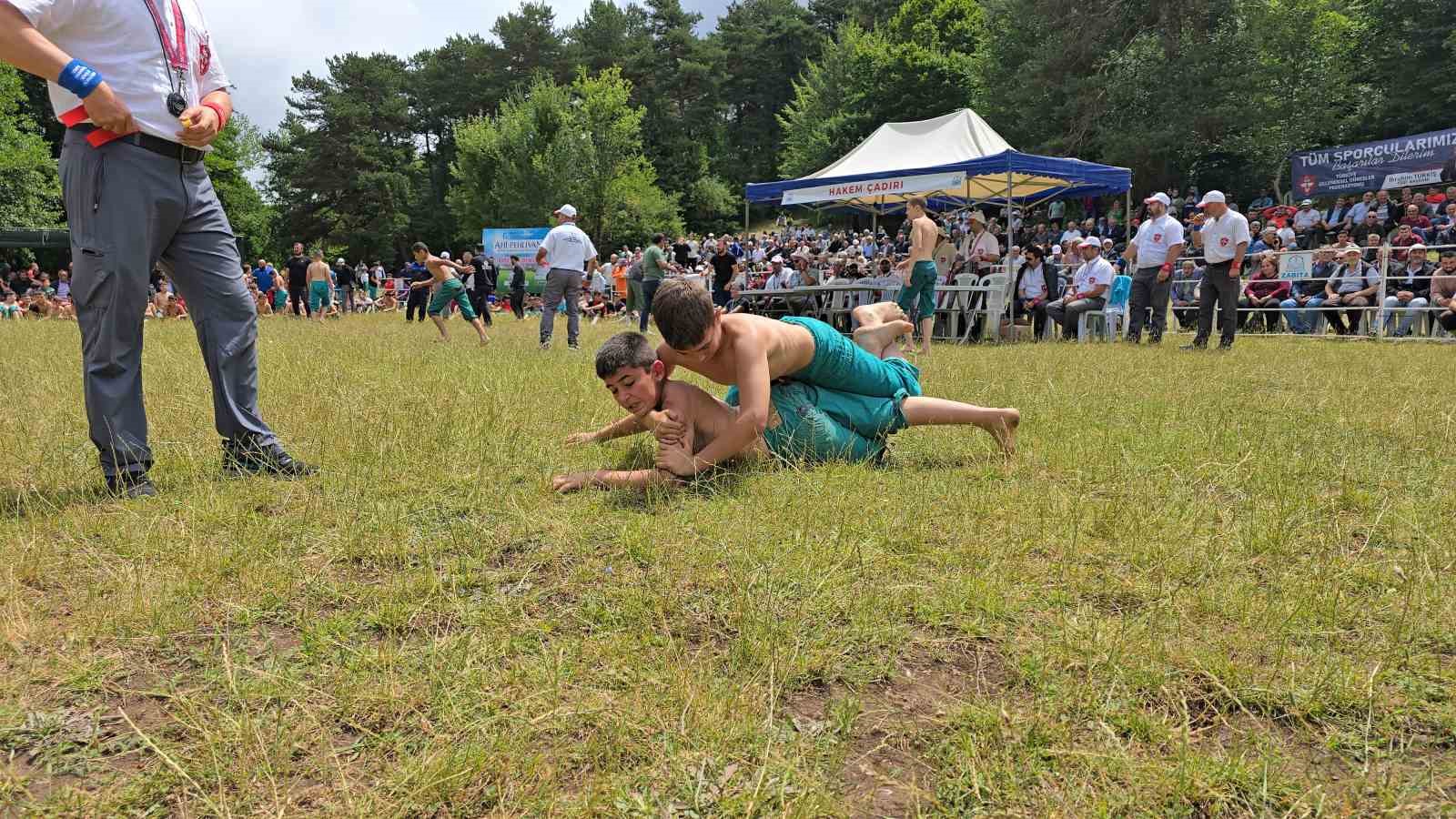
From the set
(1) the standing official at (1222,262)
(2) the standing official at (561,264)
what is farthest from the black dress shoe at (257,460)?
(1) the standing official at (1222,262)

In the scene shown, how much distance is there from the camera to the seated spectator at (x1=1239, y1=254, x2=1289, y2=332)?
13930 millimetres

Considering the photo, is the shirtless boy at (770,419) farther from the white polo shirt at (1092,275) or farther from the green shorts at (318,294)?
the green shorts at (318,294)

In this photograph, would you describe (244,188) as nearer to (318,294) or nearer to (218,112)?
(318,294)

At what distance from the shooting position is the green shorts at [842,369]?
382 cm

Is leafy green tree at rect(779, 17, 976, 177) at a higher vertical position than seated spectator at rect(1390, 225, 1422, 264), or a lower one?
higher

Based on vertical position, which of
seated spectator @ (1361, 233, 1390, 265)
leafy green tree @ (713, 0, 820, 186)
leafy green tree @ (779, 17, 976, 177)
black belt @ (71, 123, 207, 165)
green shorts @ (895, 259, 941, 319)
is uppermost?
leafy green tree @ (713, 0, 820, 186)

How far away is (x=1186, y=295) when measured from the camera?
16.2m

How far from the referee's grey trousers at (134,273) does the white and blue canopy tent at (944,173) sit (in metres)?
12.0

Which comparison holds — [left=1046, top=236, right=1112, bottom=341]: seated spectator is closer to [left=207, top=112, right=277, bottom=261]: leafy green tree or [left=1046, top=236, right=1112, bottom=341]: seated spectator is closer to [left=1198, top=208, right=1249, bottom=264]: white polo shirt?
[left=1198, top=208, right=1249, bottom=264]: white polo shirt

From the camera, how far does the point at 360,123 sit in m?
58.2

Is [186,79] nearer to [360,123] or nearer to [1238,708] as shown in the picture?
[1238,708]

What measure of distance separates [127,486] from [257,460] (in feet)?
1.45

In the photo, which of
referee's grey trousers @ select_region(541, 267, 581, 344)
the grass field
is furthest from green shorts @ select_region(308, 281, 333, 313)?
the grass field

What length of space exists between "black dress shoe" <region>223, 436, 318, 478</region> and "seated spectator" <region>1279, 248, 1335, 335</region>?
14.2 metres
